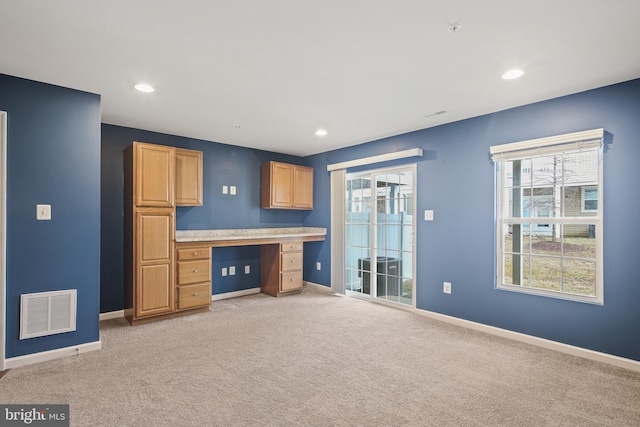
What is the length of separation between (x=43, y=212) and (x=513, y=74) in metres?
4.06

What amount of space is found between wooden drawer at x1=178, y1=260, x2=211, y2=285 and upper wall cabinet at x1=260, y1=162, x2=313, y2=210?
1521 mm

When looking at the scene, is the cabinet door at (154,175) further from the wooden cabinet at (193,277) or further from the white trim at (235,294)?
the white trim at (235,294)

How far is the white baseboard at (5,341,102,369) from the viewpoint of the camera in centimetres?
268

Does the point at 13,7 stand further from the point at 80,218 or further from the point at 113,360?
the point at 113,360

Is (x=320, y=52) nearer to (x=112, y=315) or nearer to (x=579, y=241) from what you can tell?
(x=579, y=241)

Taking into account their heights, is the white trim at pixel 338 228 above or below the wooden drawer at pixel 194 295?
above

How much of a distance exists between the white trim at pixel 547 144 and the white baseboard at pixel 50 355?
4375mm

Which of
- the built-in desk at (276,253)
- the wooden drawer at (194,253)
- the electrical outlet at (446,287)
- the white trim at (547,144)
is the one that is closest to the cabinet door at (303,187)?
the built-in desk at (276,253)

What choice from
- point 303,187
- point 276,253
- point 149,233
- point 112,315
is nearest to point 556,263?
point 276,253

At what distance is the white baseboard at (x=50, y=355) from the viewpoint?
2.68m

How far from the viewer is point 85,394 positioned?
2.28 m

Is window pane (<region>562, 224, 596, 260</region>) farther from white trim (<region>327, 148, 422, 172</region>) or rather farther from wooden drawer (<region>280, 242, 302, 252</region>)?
wooden drawer (<region>280, 242, 302, 252</region>)

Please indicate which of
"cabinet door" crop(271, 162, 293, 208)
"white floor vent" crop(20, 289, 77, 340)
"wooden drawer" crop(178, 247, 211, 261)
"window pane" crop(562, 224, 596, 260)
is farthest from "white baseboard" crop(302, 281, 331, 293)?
"white floor vent" crop(20, 289, 77, 340)

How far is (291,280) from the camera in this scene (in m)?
5.22
